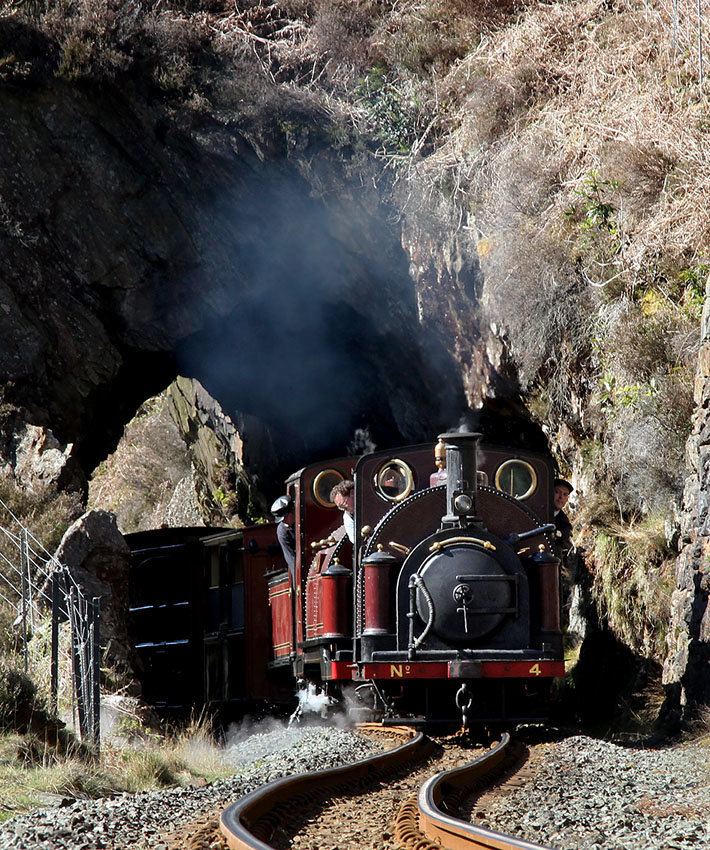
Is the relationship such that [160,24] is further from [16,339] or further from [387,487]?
[387,487]

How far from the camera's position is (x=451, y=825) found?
521cm

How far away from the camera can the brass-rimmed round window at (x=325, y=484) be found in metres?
12.3

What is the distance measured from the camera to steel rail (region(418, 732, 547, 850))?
4723 mm

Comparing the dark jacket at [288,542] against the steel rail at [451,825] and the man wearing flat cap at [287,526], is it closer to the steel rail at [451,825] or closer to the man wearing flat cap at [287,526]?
the man wearing flat cap at [287,526]

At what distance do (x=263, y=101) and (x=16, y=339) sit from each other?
6052mm

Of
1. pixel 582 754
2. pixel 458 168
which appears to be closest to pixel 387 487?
pixel 582 754

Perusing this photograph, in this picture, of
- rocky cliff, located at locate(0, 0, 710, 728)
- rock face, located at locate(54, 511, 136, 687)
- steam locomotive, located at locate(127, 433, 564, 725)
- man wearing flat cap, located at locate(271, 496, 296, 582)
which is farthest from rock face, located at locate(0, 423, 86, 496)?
steam locomotive, located at locate(127, 433, 564, 725)

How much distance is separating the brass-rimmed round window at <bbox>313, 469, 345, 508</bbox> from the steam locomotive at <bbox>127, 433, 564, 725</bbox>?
0.05 feet

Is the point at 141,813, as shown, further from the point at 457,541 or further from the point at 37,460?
the point at 37,460

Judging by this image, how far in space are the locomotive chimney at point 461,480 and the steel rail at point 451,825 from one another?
2.97 metres

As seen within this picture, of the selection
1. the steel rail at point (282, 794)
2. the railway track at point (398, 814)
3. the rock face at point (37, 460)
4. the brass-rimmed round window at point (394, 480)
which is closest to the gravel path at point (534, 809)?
the railway track at point (398, 814)

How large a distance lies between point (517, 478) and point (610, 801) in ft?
17.2

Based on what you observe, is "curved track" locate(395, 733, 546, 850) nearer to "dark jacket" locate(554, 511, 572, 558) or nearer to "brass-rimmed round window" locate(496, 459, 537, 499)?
"dark jacket" locate(554, 511, 572, 558)

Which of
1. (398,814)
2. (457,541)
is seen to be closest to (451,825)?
(398,814)
